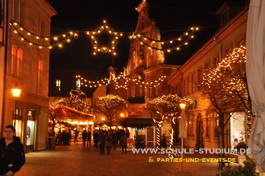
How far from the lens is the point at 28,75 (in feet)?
88.2

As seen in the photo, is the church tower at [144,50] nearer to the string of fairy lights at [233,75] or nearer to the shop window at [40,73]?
the shop window at [40,73]

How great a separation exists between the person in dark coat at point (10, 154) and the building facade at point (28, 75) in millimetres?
14723

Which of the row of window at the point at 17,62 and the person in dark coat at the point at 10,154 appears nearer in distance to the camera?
the person in dark coat at the point at 10,154

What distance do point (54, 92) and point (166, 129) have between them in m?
52.4

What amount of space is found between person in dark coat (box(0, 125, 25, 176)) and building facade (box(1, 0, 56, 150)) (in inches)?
580

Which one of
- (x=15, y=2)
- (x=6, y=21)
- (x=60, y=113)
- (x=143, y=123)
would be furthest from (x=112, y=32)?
(x=60, y=113)

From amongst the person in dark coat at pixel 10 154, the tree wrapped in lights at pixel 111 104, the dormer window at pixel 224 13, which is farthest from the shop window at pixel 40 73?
the tree wrapped in lights at pixel 111 104

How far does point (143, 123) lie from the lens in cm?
3219

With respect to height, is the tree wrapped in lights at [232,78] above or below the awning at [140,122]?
above

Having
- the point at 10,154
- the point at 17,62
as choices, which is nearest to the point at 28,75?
the point at 17,62

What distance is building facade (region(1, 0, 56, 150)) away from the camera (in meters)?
22.9

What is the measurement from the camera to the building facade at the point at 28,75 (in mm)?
22922

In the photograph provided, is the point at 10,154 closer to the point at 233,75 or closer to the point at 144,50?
the point at 233,75

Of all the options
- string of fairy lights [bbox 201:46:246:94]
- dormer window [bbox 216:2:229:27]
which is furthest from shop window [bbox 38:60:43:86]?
string of fairy lights [bbox 201:46:246:94]
